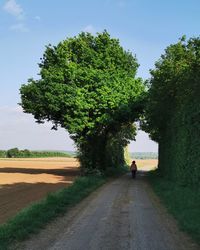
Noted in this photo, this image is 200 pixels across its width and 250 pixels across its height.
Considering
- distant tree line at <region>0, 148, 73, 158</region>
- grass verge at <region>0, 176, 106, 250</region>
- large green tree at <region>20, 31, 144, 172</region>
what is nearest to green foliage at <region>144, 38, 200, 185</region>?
large green tree at <region>20, 31, 144, 172</region>

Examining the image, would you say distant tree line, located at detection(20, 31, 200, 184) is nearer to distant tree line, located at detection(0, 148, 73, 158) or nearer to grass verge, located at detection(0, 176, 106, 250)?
grass verge, located at detection(0, 176, 106, 250)

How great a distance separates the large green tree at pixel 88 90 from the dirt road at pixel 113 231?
24.7 m

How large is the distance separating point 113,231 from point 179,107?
17.9m

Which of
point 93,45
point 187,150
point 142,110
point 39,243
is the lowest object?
point 39,243

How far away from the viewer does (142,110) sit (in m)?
45.3


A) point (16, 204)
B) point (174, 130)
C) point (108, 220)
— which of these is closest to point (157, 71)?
point (174, 130)

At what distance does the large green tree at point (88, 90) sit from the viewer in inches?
1690

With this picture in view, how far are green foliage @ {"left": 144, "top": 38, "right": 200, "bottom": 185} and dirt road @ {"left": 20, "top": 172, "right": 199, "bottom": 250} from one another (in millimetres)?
6849

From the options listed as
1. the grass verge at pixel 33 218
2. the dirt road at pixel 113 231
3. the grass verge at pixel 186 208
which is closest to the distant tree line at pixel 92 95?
the grass verge at pixel 186 208

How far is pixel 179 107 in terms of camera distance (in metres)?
29.9

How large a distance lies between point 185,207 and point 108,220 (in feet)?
12.3

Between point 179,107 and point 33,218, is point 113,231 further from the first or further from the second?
point 179,107

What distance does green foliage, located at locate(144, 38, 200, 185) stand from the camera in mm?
24531

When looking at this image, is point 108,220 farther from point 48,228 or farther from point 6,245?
point 6,245
